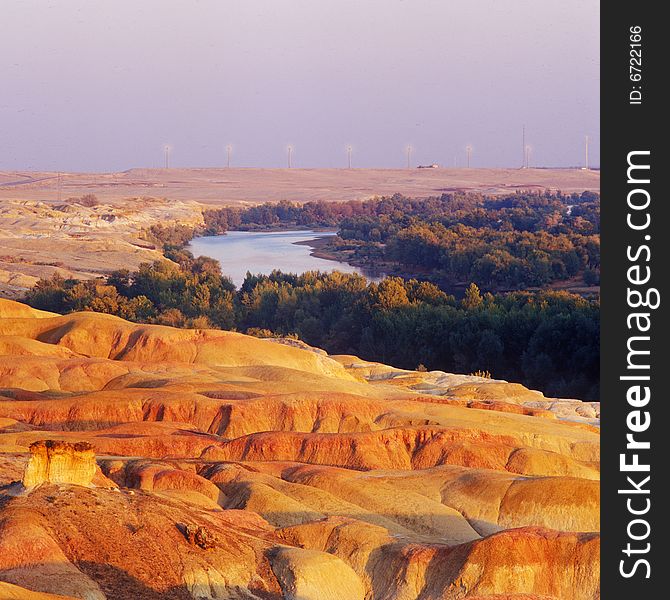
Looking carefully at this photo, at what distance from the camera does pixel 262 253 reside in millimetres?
143000

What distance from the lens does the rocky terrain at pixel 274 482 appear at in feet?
76.9

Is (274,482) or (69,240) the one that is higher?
(274,482)

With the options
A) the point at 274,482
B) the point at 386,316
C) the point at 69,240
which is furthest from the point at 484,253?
the point at 274,482

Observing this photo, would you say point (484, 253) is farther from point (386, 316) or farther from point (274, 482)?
point (274, 482)

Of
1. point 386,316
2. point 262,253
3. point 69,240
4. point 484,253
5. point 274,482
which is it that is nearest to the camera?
point 274,482

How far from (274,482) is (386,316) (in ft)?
141

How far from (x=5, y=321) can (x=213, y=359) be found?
9.94m

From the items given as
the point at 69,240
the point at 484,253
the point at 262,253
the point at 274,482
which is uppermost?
the point at 274,482

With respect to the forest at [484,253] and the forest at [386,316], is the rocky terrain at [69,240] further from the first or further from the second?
the forest at [484,253]

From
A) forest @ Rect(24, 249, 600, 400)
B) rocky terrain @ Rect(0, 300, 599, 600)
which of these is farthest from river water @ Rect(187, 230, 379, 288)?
rocky terrain @ Rect(0, 300, 599, 600)

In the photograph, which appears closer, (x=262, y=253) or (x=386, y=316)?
(x=386, y=316)

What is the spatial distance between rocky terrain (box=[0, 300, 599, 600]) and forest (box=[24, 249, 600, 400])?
1414 centimetres

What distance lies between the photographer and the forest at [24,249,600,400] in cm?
6569

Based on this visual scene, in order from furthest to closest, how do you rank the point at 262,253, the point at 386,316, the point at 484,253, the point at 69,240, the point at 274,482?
the point at 262,253
the point at 69,240
the point at 484,253
the point at 386,316
the point at 274,482
